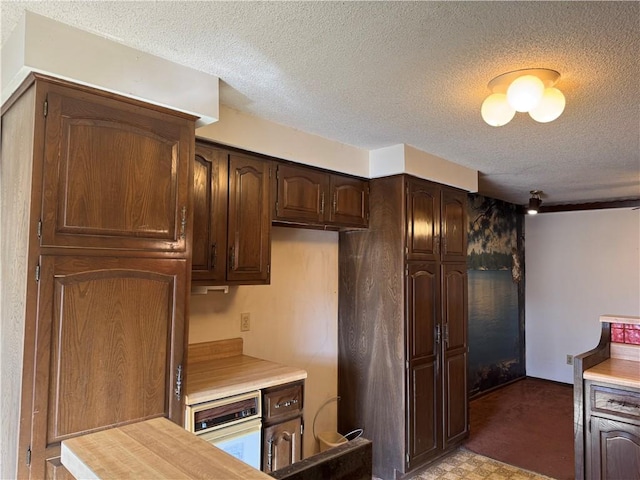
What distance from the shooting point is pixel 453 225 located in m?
3.72

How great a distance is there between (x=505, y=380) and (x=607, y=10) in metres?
5.01

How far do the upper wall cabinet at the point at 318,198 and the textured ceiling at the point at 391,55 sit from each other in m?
0.31

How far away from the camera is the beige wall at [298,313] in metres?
2.92

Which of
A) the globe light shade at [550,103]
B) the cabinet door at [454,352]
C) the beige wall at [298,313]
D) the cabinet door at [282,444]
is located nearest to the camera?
the globe light shade at [550,103]

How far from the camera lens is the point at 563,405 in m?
4.85

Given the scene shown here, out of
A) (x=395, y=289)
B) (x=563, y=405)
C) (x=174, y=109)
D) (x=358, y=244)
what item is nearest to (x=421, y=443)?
(x=395, y=289)

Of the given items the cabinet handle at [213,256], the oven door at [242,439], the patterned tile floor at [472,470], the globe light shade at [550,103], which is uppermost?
the globe light shade at [550,103]

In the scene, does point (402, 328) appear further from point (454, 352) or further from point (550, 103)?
point (550, 103)

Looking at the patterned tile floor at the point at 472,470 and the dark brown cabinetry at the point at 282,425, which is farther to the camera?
the patterned tile floor at the point at 472,470

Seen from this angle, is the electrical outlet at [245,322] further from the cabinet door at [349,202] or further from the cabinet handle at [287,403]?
the cabinet door at [349,202]

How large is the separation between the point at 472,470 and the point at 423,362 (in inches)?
33.9

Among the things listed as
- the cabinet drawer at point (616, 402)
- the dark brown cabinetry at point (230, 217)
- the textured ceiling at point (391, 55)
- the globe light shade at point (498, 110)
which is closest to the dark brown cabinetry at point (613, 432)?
the cabinet drawer at point (616, 402)

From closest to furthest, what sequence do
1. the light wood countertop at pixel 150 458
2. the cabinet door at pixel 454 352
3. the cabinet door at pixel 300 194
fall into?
1. the light wood countertop at pixel 150 458
2. the cabinet door at pixel 300 194
3. the cabinet door at pixel 454 352

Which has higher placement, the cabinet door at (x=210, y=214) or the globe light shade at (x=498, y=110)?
the globe light shade at (x=498, y=110)
